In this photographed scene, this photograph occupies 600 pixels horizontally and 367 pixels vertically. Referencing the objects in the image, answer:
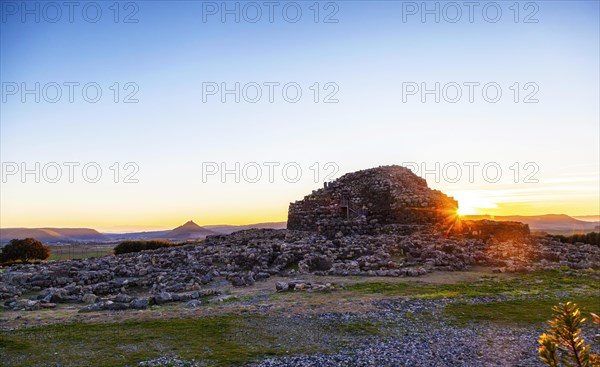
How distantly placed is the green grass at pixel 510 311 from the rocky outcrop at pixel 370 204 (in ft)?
62.6

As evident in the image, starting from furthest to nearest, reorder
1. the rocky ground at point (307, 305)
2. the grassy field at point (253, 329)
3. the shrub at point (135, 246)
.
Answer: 1. the shrub at point (135, 246)
2. the rocky ground at point (307, 305)
3. the grassy field at point (253, 329)

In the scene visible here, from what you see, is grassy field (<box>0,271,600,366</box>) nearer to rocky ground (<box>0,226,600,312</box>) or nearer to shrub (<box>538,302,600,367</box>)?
rocky ground (<box>0,226,600,312</box>)

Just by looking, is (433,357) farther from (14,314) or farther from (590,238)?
(590,238)

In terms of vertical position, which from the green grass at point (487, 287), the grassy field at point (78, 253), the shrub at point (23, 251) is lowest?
the grassy field at point (78, 253)

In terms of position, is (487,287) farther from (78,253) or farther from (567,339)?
(78,253)

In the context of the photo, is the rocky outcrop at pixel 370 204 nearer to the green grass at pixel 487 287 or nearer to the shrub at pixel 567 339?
the green grass at pixel 487 287

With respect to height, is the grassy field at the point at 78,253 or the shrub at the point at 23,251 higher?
the shrub at the point at 23,251

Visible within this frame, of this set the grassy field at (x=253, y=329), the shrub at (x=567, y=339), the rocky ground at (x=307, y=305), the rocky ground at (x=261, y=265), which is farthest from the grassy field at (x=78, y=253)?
the shrub at (x=567, y=339)

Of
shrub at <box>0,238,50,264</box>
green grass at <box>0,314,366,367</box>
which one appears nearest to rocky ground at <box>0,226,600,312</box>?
green grass at <box>0,314,366,367</box>

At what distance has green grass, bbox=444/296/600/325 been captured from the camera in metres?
15.8

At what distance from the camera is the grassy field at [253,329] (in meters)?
12.3

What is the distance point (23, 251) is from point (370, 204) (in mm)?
34651

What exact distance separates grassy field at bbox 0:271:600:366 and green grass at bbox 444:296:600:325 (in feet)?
0.11

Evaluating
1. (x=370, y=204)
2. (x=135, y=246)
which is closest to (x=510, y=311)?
(x=370, y=204)
